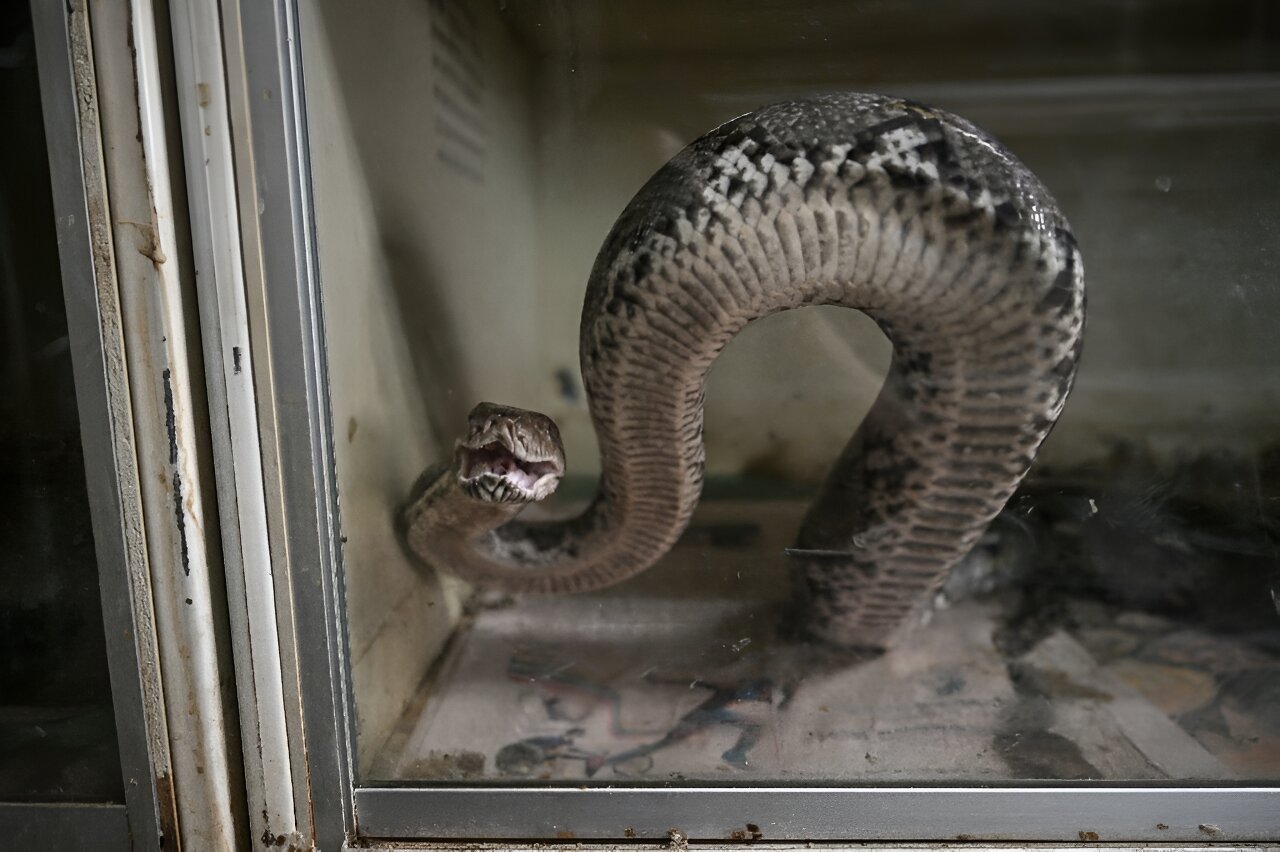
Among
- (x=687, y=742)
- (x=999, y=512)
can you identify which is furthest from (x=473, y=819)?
(x=999, y=512)

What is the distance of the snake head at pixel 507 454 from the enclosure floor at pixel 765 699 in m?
0.17

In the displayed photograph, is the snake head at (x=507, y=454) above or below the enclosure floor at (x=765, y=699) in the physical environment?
above

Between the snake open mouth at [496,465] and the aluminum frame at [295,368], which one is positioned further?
the snake open mouth at [496,465]

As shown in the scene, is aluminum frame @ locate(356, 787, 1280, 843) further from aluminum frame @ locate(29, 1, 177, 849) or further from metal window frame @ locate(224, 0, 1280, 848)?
aluminum frame @ locate(29, 1, 177, 849)

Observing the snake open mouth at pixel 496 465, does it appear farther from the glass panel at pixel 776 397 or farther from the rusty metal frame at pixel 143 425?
the rusty metal frame at pixel 143 425

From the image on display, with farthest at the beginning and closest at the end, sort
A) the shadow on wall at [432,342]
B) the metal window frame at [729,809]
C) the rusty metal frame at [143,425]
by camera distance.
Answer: the shadow on wall at [432,342] < the metal window frame at [729,809] < the rusty metal frame at [143,425]

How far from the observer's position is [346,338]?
0.69m

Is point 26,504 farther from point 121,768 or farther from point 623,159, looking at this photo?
point 623,159

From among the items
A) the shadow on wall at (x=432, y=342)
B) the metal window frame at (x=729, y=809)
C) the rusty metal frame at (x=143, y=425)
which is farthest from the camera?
the shadow on wall at (x=432, y=342)

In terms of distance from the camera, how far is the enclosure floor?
0.75 metres

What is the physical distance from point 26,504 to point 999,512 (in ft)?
3.17

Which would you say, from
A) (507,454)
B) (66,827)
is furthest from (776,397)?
(66,827)

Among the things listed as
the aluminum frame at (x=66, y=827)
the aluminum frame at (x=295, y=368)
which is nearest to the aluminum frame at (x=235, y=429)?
the aluminum frame at (x=295, y=368)

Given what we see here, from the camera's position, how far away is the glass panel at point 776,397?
708 millimetres
